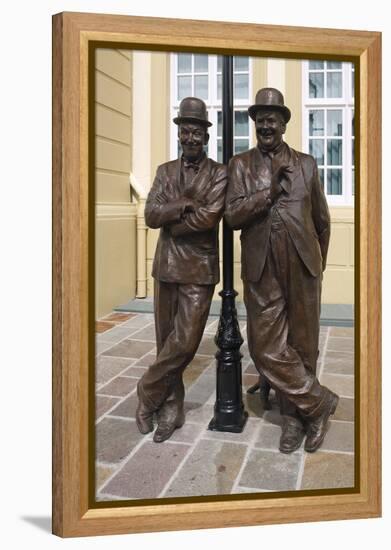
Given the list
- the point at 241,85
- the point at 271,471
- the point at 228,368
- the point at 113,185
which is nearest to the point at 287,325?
the point at 228,368

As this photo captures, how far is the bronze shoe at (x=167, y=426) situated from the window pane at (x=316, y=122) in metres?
1.91

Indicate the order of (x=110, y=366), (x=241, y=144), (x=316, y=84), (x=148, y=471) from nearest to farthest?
(x=148, y=471)
(x=316, y=84)
(x=241, y=144)
(x=110, y=366)

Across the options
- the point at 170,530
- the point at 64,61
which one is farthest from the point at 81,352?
the point at 64,61

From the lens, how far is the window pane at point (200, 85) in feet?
13.8

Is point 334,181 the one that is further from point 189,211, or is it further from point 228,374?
point 228,374

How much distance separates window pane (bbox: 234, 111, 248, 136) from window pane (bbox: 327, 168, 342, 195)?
2.20 feet

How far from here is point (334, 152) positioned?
4027 mm

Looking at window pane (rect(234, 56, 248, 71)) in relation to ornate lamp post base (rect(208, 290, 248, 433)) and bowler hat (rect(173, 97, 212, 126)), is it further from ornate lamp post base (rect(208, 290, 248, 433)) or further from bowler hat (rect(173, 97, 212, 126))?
ornate lamp post base (rect(208, 290, 248, 433))

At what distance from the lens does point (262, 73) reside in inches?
157

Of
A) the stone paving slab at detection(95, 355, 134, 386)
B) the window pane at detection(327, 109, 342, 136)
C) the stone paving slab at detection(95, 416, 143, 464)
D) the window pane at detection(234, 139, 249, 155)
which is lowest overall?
the stone paving slab at detection(95, 416, 143, 464)

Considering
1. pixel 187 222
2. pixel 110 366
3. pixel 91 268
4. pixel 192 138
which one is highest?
pixel 192 138

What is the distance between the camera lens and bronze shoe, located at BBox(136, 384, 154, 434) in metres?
3.98

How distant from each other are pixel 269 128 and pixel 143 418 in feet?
5.81

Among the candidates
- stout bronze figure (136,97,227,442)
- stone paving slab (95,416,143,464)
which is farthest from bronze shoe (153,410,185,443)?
stone paving slab (95,416,143,464)
